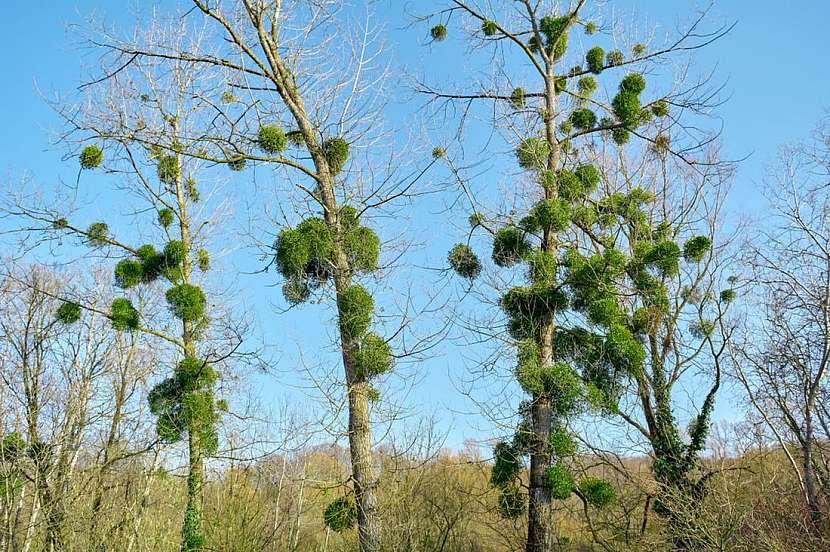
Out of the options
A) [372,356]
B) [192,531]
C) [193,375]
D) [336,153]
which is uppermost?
[336,153]

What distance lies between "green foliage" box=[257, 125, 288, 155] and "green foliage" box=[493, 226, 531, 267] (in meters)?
3.89

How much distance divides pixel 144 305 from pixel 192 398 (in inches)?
101

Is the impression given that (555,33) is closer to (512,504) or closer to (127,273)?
(512,504)

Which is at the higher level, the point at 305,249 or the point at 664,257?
the point at 664,257

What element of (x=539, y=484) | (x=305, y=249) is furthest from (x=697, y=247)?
(x=305, y=249)

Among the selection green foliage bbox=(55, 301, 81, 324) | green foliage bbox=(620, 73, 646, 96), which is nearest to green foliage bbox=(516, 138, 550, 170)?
green foliage bbox=(620, 73, 646, 96)

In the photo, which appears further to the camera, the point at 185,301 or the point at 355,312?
the point at 185,301

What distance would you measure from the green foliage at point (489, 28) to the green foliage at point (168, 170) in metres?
5.74

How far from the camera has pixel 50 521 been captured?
36.4 ft

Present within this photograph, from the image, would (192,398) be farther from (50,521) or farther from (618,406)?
(618,406)

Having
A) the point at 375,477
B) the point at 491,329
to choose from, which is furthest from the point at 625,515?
the point at 375,477

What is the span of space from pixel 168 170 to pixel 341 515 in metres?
7.35

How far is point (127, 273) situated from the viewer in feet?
38.2

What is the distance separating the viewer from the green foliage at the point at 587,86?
1240 centimetres
